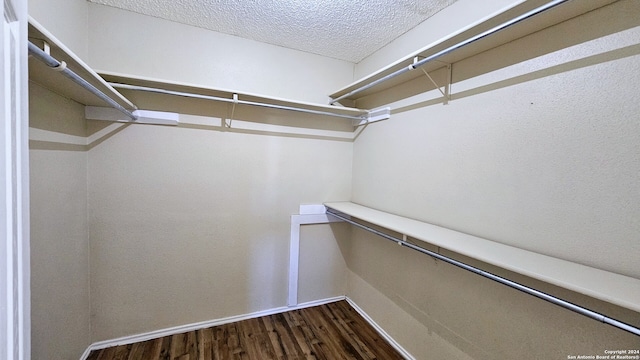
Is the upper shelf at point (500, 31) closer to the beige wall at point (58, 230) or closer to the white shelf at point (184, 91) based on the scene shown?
the white shelf at point (184, 91)

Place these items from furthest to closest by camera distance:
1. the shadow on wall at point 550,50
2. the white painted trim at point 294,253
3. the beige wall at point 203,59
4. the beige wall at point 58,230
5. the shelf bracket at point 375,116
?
the white painted trim at point 294,253
the shelf bracket at point 375,116
the beige wall at point 203,59
the beige wall at point 58,230
the shadow on wall at point 550,50

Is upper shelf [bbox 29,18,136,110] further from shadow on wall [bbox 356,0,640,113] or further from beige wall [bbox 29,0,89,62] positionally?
shadow on wall [bbox 356,0,640,113]

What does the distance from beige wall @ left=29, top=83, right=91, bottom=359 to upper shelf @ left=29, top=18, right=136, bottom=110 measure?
0.07 m

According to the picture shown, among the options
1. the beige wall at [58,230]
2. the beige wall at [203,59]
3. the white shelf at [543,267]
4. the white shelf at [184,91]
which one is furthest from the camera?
→ the beige wall at [203,59]

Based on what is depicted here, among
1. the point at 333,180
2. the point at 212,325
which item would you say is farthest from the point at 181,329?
the point at 333,180

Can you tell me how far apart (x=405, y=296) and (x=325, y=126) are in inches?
66.7

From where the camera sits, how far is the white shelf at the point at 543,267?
31.1 inches

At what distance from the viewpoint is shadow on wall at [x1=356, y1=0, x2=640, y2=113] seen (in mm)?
954

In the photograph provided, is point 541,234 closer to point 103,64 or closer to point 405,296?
point 405,296

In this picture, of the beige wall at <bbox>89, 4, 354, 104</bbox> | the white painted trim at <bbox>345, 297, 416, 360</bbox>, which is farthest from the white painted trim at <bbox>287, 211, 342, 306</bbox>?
the beige wall at <bbox>89, 4, 354, 104</bbox>

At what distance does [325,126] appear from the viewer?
2500mm

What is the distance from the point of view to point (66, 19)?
1.48 meters

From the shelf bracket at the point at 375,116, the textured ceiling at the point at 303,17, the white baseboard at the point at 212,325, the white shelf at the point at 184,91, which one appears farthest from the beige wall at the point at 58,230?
the shelf bracket at the point at 375,116

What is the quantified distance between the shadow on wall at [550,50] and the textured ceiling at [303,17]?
497mm
